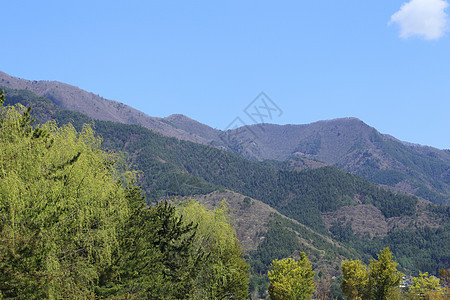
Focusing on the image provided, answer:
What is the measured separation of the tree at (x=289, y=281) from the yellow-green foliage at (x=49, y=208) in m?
45.5

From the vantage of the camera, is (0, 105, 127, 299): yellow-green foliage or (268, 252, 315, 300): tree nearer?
(0, 105, 127, 299): yellow-green foliage

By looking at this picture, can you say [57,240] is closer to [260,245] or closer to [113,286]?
[113,286]

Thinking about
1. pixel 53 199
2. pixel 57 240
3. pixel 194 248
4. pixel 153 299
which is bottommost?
pixel 153 299

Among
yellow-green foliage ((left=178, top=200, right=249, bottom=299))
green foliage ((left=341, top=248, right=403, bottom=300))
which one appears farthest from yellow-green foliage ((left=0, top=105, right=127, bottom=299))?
green foliage ((left=341, top=248, right=403, bottom=300))

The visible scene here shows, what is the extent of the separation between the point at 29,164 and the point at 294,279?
54794mm

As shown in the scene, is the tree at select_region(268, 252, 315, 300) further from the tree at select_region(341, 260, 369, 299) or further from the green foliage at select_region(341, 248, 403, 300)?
the green foliage at select_region(341, 248, 403, 300)

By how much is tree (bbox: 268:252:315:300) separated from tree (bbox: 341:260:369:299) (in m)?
7.31

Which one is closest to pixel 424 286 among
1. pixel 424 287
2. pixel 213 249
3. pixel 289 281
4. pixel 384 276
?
pixel 424 287

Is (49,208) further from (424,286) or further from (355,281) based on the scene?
(424,286)

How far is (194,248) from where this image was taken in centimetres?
4400

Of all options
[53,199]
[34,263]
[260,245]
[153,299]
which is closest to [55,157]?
[53,199]

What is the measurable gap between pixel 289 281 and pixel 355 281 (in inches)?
426

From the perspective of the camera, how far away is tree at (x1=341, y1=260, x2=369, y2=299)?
60188 mm

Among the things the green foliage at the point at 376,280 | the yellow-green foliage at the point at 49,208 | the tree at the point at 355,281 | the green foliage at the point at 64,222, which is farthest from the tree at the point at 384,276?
the yellow-green foliage at the point at 49,208
